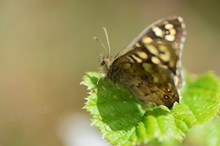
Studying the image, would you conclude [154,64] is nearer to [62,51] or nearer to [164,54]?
[164,54]

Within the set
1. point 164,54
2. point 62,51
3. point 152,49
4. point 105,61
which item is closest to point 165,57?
point 164,54

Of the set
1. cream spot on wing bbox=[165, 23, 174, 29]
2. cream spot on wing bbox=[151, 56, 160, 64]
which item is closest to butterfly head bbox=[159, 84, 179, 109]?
cream spot on wing bbox=[151, 56, 160, 64]

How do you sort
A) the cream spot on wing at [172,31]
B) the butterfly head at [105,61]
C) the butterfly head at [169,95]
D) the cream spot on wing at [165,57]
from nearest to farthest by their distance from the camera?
the cream spot on wing at [165,57]
the butterfly head at [169,95]
the cream spot on wing at [172,31]
the butterfly head at [105,61]

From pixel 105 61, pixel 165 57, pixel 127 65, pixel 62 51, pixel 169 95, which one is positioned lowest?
pixel 169 95

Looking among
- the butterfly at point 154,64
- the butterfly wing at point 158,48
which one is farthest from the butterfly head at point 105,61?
the butterfly wing at point 158,48

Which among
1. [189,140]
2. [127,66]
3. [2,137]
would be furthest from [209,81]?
[2,137]

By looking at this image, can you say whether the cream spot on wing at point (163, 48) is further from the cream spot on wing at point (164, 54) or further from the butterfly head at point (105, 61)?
the butterfly head at point (105, 61)

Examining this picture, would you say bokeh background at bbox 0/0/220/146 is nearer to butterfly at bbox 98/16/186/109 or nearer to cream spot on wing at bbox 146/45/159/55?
butterfly at bbox 98/16/186/109
